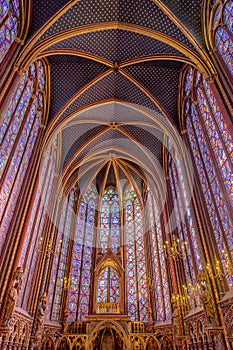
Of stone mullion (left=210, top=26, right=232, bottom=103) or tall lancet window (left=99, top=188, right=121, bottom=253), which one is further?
tall lancet window (left=99, top=188, right=121, bottom=253)

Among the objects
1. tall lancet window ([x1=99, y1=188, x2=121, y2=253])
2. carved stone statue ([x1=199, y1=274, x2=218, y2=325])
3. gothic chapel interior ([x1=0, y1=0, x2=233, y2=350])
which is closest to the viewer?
carved stone statue ([x1=199, y1=274, x2=218, y2=325])

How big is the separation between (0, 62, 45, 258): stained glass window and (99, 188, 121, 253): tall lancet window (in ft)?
38.7

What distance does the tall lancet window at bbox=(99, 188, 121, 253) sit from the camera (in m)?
23.3

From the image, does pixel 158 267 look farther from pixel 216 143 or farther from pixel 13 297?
pixel 13 297

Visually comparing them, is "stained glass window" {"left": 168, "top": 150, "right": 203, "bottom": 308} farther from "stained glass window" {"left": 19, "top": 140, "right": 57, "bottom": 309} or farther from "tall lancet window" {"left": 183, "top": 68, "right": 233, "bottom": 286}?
"stained glass window" {"left": 19, "top": 140, "right": 57, "bottom": 309}

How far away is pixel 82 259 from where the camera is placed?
2177 centimetres

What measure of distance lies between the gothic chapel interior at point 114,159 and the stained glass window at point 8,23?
91 millimetres

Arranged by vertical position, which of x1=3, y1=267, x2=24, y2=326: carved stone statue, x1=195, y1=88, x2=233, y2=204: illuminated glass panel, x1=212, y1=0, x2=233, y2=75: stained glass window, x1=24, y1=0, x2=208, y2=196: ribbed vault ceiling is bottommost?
x1=3, y1=267, x2=24, y2=326: carved stone statue

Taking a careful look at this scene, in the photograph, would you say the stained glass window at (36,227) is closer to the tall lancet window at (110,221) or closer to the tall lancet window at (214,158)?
the tall lancet window at (110,221)

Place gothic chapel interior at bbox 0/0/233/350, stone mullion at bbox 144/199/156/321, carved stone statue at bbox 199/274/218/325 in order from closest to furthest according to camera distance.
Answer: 1. carved stone statue at bbox 199/274/218/325
2. gothic chapel interior at bbox 0/0/233/350
3. stone mullion at bbox 144/199/156/321

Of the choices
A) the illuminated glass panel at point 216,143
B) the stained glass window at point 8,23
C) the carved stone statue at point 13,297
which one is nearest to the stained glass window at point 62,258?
the carved stone statue at point 13,297

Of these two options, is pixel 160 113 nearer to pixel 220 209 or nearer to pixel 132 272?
pixel 220 209

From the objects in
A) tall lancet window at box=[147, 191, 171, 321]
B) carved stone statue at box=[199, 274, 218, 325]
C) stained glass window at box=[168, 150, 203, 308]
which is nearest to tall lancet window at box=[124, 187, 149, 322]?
tall lancet window at box=[147, 191, 171, 321]

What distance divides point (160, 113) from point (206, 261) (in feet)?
32.3
